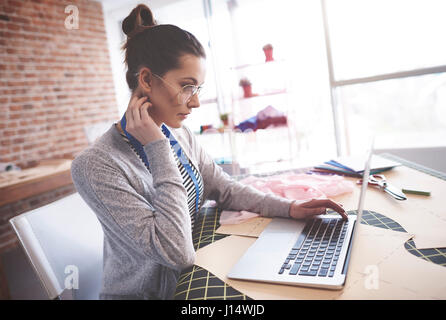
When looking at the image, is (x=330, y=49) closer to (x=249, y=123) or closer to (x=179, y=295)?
(x=249, y=123)

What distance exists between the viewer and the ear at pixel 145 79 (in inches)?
40.3

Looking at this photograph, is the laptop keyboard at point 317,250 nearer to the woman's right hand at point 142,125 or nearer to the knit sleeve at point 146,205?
the knit sleeve at point 146,205

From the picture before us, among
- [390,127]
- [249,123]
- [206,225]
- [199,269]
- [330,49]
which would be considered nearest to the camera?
[199,269]

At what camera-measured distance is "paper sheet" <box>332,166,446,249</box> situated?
0.77 metres

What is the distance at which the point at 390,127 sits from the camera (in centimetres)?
534

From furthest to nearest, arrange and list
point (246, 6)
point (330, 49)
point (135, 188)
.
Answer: point (246, 6) < point (330, 49) < point (135, 188)

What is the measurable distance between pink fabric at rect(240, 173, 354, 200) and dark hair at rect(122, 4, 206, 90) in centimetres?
58

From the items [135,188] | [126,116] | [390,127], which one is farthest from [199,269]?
[390,127]

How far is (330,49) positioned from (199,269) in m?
3.23

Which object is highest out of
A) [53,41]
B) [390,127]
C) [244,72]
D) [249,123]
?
[53,41]

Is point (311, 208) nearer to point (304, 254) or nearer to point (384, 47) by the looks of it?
point (304, 254)

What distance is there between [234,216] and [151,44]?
62cm
